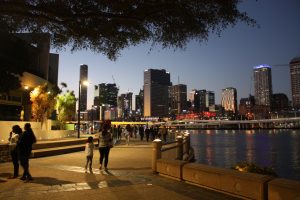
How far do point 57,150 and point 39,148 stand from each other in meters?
1.10

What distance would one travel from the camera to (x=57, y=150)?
20.3m

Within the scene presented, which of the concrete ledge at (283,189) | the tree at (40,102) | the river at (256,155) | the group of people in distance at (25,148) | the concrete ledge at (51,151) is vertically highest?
the tree at (40,102)

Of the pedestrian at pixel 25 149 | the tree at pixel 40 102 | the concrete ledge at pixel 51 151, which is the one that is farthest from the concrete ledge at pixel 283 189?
the tree at pixel 40 102

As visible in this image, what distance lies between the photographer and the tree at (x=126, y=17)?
9875 millimetres

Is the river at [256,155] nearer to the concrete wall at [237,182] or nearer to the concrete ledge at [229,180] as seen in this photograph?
the concrete wall at [237,182]

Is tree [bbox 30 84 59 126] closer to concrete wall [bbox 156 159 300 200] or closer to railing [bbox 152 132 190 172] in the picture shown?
railing [bbox 152 132 190 172]

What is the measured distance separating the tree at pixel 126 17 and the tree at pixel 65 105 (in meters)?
32.1

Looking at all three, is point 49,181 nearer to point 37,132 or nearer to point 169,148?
point 169,148

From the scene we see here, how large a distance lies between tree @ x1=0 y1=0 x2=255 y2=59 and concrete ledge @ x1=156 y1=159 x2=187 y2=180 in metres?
3.99

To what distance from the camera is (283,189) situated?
21.5 feet

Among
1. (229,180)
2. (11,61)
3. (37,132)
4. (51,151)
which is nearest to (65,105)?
(37,132)

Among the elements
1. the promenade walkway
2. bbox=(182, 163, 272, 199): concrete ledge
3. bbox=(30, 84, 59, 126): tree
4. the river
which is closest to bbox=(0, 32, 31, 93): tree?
bbox=(30, 84, 59, 126): tree

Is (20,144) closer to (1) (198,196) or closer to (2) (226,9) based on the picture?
(1) (198,196)

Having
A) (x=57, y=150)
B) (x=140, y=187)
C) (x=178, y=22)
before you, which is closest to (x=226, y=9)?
(x=178, y=22)
